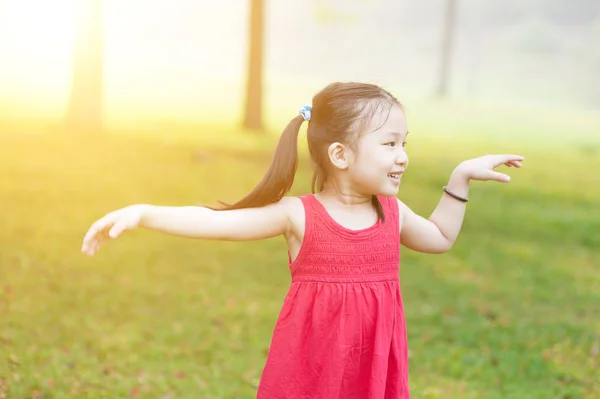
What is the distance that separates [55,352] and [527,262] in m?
4.19

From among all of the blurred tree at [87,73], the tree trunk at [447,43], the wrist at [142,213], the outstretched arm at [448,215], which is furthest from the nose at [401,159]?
the tree trunk at [447,43]

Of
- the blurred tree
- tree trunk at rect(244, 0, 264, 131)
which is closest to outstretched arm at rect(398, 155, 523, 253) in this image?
the blurred tree

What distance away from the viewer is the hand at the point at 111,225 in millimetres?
2432

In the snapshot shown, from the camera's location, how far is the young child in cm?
268

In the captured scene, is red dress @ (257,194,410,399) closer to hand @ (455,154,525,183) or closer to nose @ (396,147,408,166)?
nose @ (396,147,408,166)

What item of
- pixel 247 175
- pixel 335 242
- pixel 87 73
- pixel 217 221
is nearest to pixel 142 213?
pixel 217 221

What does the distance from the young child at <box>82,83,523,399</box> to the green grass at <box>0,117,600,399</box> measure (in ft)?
5.62

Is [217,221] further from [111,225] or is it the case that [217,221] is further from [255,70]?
[255,70]

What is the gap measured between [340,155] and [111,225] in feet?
2.45

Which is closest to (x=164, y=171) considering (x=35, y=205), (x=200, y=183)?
(x=200, y=183)

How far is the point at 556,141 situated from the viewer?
966cm

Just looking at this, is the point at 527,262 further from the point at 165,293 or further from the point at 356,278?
the point at 356,278

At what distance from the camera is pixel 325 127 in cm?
274

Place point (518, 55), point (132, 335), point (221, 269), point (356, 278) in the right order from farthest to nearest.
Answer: point (518, 55) → point (221, 269) → point (132, 335) → point (356, 278)
